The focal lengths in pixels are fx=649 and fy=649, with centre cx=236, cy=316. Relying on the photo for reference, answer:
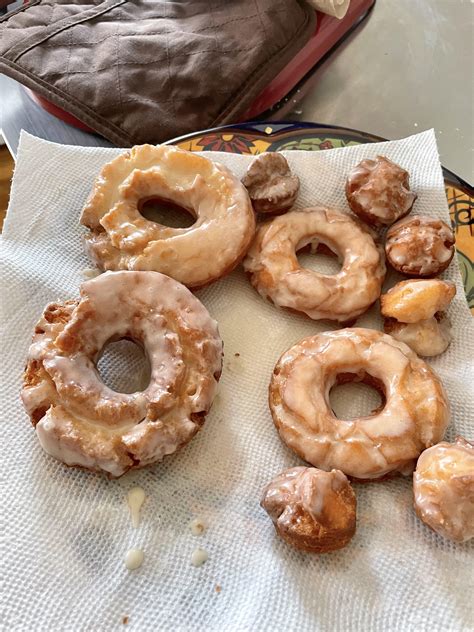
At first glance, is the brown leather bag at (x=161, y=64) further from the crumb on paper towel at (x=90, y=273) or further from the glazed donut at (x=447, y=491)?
the glazed donut at (x=447, y=491)

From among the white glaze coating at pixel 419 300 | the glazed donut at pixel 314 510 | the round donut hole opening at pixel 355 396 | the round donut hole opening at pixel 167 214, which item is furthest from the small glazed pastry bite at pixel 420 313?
the round donut hole opening at pixel 167 214

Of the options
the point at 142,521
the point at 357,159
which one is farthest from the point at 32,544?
the point at 357,159

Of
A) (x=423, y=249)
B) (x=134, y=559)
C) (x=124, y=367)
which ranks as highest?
(x=423, y=249)

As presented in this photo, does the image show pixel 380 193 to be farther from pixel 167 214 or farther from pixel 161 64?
pixel 161 64

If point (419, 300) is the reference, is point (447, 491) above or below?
below

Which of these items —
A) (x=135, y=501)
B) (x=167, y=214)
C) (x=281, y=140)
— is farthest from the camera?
(x=281, y=140)

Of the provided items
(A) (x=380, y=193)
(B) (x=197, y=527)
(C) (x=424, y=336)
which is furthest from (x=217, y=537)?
(A) (x=380, y=193)

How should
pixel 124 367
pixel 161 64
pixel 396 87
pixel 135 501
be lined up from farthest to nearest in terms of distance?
pixel 396 87 < pixel 161 64 < pixel 124 367 < pixel 135 501

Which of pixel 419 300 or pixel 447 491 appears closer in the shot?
pixel 447 491
